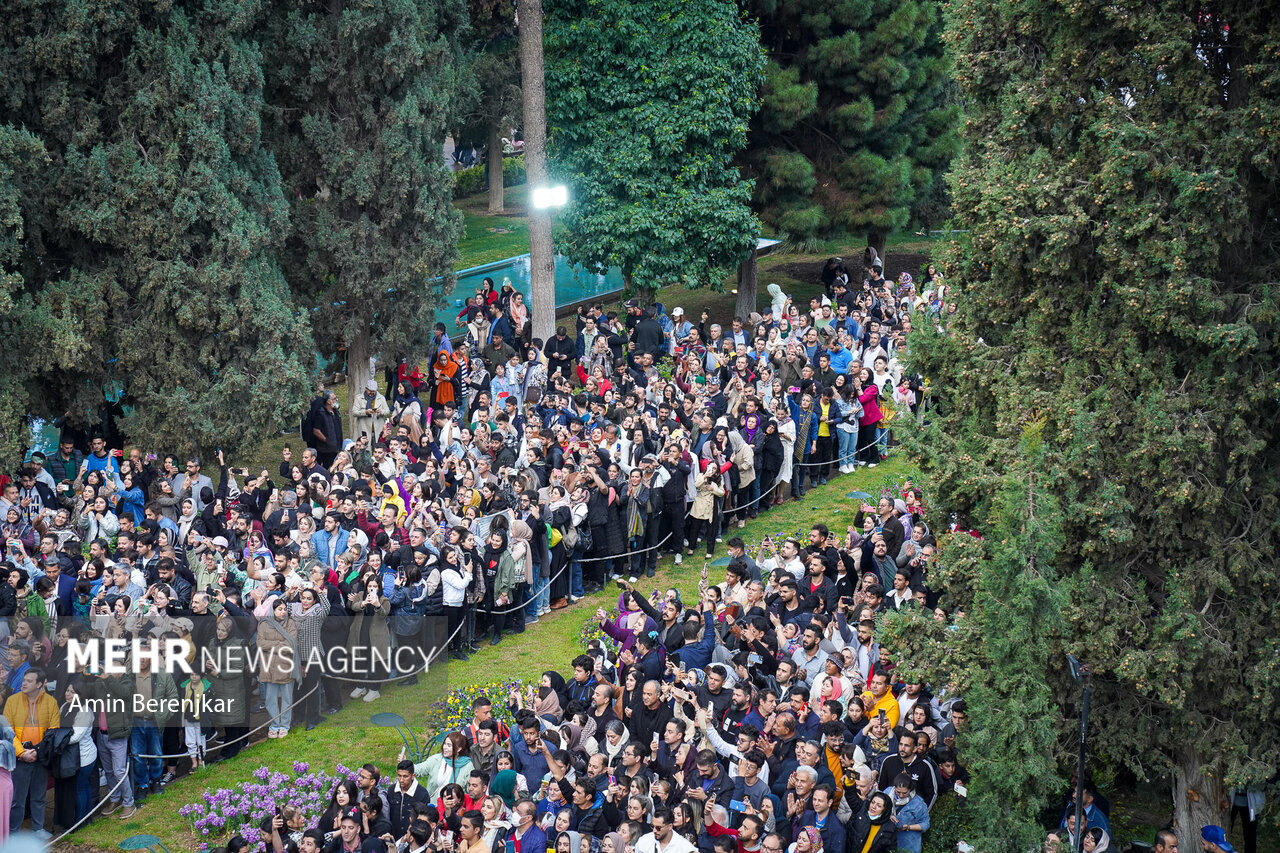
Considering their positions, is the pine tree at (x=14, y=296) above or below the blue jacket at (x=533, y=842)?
above

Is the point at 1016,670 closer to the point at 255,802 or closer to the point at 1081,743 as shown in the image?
the point at 1081,743

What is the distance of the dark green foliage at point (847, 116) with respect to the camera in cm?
2516

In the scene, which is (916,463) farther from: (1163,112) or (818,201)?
(818,201)

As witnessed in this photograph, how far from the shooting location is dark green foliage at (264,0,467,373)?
20000mm

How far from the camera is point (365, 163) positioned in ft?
66.6

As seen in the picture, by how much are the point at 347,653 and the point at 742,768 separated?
5289mm

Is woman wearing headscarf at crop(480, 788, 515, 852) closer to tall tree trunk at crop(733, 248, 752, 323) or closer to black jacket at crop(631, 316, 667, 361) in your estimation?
black jacket at crop(631, 316, 667, 361)

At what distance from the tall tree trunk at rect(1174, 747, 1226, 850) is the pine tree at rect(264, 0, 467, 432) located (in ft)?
44.9

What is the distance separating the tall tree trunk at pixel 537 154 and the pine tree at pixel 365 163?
1962 mm

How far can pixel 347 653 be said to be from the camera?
13.8 m

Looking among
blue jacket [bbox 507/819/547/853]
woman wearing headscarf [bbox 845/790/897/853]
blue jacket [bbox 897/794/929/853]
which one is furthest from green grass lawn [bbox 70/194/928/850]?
blue jacket [bbox 897/794/929/853]

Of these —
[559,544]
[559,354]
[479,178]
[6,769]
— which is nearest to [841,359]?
[559,354]

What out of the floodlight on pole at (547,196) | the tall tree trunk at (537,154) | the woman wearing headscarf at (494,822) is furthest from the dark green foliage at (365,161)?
the woman wearing headscarf at (494,822)

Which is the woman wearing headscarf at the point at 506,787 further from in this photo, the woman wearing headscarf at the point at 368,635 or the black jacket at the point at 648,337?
the black jacket at the point at 648,337
